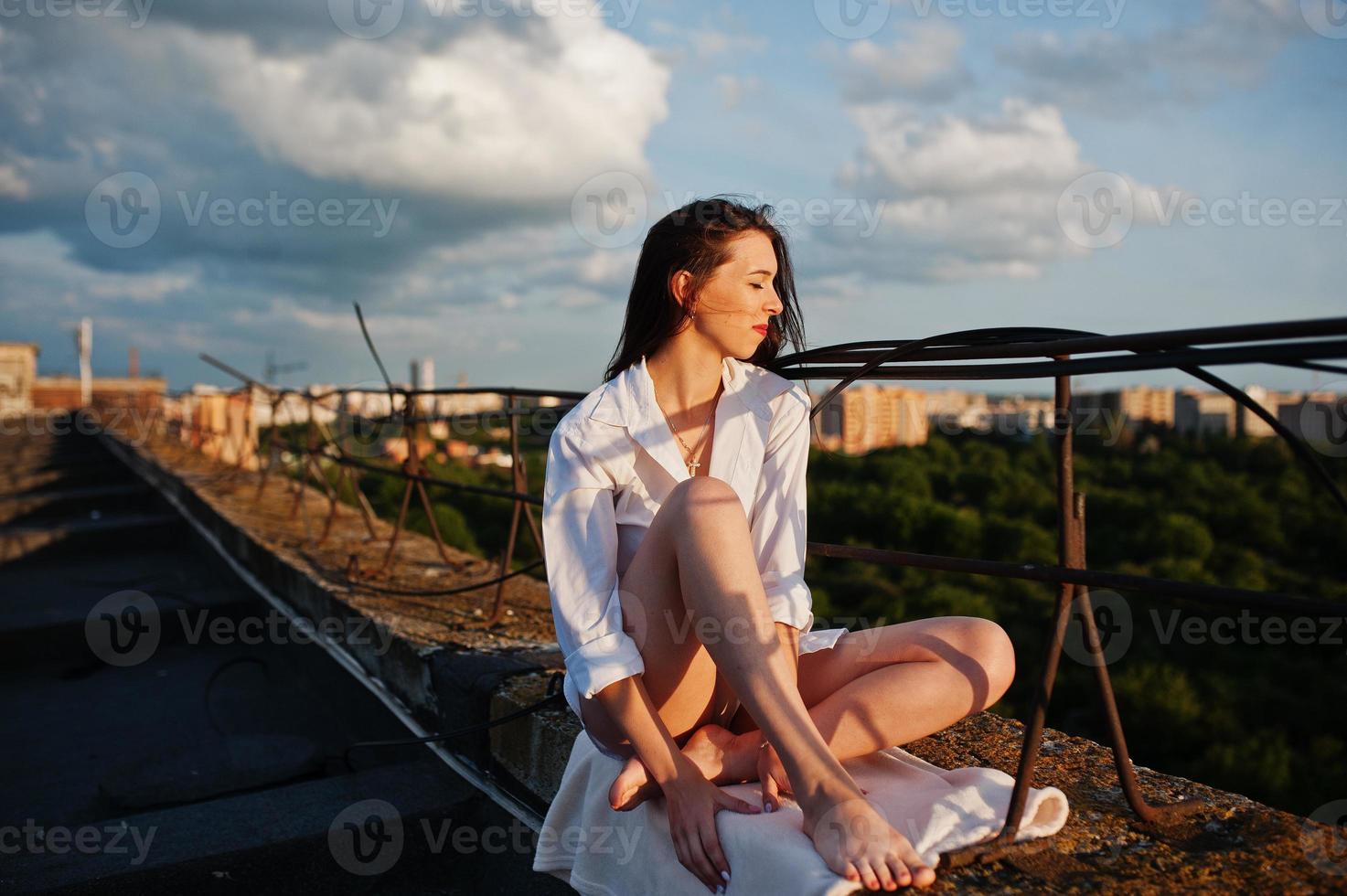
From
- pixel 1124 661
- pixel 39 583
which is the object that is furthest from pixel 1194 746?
pixel 39 583

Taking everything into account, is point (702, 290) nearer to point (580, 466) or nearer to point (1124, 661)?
point (580, 466)

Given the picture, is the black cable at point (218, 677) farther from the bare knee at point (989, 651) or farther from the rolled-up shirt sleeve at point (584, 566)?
the bare knee at point (989, 651)

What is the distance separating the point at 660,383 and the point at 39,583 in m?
4.11

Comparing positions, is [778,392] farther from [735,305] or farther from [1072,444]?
[1072,444]

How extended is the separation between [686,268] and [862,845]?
91 centimetres

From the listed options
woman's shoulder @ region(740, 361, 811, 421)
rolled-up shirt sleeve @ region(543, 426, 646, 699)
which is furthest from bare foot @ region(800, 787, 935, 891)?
woman's shoulder @ region(740, 361, 811, 421)

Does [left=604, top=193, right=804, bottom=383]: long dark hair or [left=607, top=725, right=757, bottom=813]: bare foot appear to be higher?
[left=604, top=193, right=804, bottom=383]: long dark hair

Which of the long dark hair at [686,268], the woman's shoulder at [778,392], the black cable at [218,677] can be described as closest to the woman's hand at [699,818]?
the woman's shoulder at [778,392]

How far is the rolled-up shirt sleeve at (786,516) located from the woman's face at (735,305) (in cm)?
12

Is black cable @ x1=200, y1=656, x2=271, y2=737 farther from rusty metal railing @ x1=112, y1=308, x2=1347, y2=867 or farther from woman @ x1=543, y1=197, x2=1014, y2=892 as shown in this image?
rusty metal railing @ x1=112, y1=308, x2=1347, y2=867

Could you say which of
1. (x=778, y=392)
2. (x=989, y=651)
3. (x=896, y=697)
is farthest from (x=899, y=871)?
(x=778, y=392)

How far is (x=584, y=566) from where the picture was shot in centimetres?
144

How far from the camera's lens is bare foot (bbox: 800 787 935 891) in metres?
1.09

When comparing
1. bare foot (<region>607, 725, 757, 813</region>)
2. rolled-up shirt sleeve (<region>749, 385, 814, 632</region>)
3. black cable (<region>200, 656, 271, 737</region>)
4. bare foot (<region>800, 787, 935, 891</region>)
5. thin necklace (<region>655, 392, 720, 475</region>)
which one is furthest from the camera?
black cable (<region>200, 656, 271, 737</region>)
